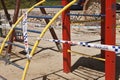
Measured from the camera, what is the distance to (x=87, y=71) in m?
6.36

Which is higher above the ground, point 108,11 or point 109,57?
point 108,11

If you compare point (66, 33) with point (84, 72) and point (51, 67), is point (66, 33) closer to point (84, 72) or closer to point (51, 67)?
point (84, 72)

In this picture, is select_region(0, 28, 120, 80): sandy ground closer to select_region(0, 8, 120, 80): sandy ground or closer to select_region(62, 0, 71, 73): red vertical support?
select_region(0, 8, 120, 80): sandy ground

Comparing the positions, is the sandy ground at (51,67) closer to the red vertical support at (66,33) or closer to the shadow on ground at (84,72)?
the shadow on ground at (84,72)

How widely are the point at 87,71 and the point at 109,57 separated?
1.35 m

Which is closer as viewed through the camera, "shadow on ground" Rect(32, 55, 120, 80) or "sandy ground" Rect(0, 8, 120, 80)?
"shadow on ground" Rect(32, 55, 120, 80)

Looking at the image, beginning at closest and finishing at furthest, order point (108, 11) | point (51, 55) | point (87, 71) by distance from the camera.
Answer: point (108, 11)
point (87, 71)
point (51, 55)

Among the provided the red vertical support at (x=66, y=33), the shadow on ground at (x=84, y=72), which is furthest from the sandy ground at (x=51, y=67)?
the red vertical support at (x=66, y=33)

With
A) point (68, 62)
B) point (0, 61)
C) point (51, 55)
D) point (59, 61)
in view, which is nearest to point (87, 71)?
point (68, 62)

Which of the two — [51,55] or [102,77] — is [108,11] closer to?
[102,77]

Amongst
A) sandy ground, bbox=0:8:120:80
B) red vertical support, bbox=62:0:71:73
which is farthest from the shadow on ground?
red vertical support, bbox=62:0:71:73

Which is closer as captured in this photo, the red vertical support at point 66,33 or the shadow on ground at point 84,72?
the shadow on ground at point 84,72

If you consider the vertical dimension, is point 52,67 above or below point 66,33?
below

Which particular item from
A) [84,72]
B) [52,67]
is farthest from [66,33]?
[52,67]
